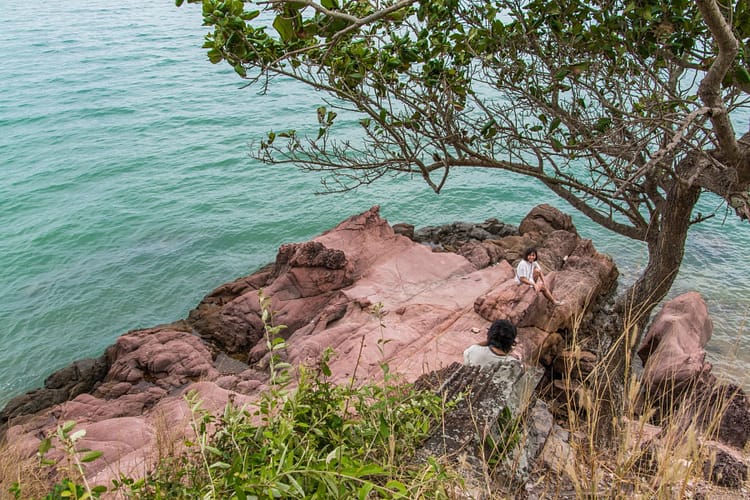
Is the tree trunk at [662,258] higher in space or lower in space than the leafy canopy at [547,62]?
lower

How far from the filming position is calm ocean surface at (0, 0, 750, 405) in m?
13.1

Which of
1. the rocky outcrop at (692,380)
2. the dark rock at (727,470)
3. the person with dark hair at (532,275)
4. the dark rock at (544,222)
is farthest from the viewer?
the dark rock at (544,222)

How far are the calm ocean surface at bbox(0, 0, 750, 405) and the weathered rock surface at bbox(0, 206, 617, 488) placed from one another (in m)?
2.34

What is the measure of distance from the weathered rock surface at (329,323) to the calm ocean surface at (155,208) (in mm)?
2344

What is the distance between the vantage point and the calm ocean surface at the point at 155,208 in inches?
514

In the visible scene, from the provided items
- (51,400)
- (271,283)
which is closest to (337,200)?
(271,283)

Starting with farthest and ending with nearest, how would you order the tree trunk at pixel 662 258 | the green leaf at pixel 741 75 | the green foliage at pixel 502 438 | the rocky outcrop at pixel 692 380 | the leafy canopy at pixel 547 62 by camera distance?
the tree trunk at pixel 662 258 < the leafy canopy at pixel 547 62 < the rocky outcrop at pixel 692 380 < the green leaf at pixel 741 75 < the green foliage at pixel 502 438

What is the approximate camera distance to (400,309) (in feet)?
32.6

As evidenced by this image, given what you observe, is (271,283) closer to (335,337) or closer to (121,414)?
(335,337)

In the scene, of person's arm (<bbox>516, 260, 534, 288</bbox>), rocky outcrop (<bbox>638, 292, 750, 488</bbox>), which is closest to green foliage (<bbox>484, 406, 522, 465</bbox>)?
rocky outcrop (<bbox>638, 292, 750, 488</bbox>)

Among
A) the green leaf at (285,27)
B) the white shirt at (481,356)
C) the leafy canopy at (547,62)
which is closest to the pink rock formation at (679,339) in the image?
the leafy canopy at (547,62)

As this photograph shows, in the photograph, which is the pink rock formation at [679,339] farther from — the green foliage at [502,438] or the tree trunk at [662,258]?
the green foliage at [502,438]

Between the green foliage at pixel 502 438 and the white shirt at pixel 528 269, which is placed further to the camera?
the white shirt at pixel 528 269

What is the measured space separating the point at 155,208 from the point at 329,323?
33.2ft
